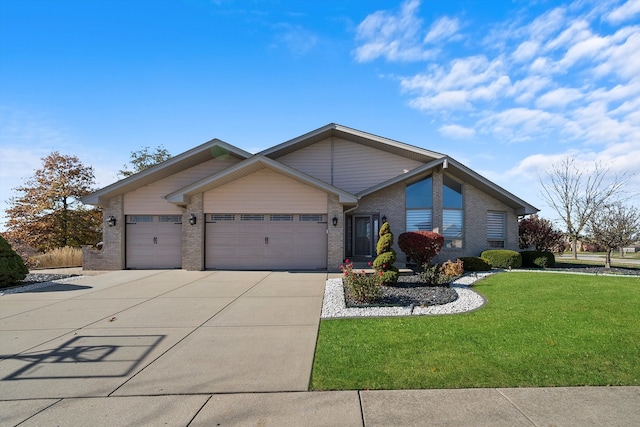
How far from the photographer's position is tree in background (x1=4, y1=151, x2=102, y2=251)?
22.9m

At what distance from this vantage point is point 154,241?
1658cm

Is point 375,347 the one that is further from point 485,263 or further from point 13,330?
point 485,263

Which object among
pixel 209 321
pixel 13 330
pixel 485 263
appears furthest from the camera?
pixel 485 263

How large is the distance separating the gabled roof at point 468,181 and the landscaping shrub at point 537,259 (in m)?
2.07

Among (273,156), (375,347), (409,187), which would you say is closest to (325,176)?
(273,156)

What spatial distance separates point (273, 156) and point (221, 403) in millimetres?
15498

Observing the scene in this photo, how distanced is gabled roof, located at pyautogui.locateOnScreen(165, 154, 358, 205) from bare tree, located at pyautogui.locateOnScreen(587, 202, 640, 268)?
12.2 m

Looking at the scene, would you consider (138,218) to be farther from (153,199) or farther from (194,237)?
(194,237)

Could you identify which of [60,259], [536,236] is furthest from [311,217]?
[60,259]

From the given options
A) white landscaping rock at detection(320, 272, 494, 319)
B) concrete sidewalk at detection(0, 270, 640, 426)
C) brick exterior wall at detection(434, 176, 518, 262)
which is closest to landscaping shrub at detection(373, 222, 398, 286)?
white landscaping rock at detection(320, 272, 494, 319)

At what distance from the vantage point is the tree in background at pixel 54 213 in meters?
22.9

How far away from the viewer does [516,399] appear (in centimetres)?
378

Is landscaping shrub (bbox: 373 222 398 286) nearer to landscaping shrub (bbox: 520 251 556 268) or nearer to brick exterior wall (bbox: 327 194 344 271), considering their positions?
brick exterior wall (bbox: 327 194 344 271)

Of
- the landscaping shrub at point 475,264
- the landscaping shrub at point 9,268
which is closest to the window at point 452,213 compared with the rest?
the landscaping shrub at point 475,264
